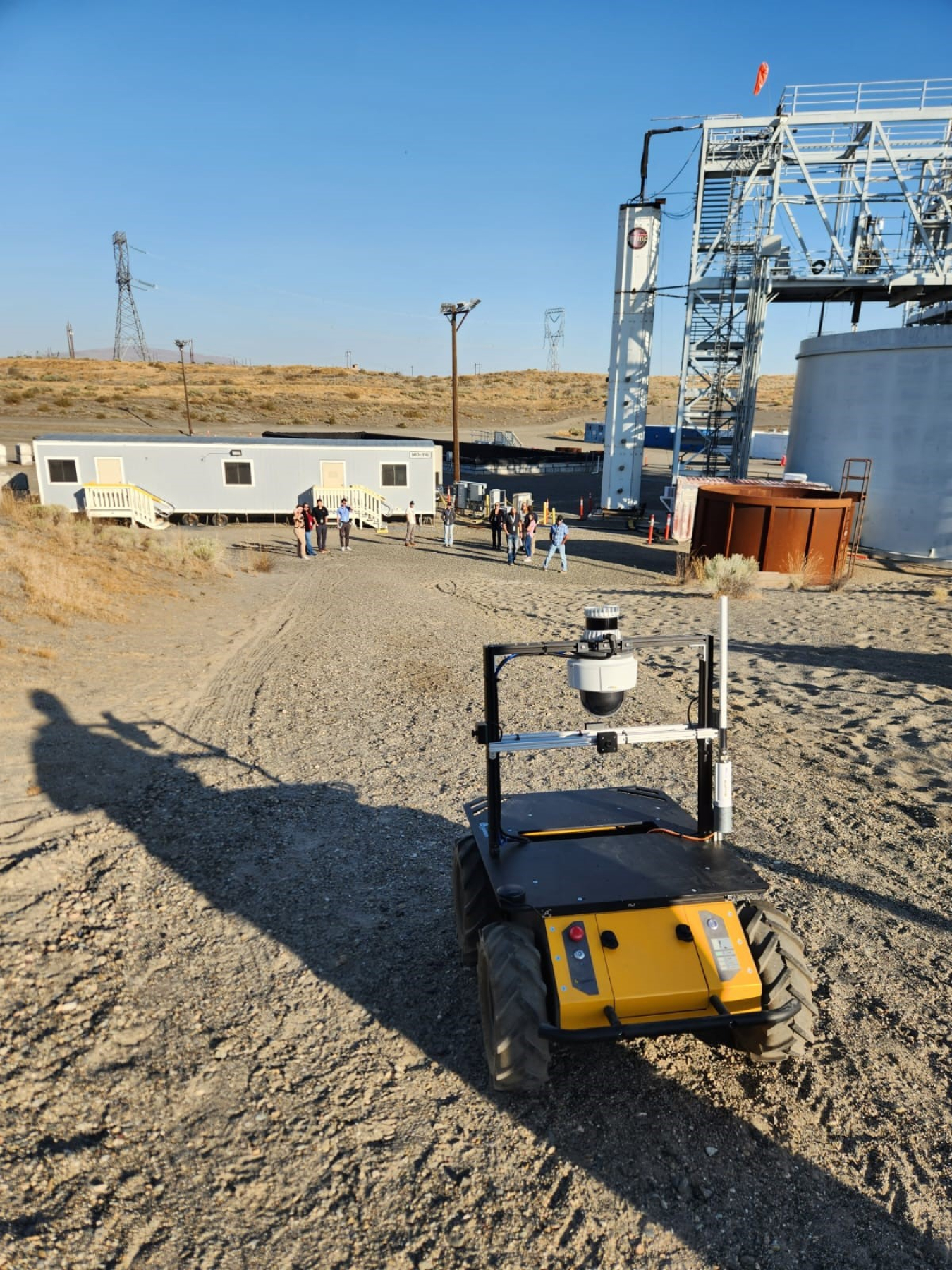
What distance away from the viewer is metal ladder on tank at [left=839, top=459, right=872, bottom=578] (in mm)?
22266

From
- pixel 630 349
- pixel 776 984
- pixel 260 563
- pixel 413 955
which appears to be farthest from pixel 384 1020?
pixel 630 349

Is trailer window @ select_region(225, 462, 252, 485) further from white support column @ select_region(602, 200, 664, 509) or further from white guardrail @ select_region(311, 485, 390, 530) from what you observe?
white support column @ select_region(602, 200, 664, 509)

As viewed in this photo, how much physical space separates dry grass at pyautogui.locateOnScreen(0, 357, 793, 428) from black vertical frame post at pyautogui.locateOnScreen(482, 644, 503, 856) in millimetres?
64873

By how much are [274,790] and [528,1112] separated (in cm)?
443

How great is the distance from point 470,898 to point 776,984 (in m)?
1.74

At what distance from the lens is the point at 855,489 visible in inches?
1021

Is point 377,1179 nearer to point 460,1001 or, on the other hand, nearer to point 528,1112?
point 528,1112

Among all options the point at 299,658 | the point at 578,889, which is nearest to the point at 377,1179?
the point at 578,889

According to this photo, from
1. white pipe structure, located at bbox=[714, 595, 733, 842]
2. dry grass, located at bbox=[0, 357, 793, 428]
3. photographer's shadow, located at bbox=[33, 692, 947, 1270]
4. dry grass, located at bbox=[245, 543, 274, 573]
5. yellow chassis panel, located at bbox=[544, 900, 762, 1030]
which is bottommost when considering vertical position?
dry grass, located at bbox=[245, 543, 274, 573]

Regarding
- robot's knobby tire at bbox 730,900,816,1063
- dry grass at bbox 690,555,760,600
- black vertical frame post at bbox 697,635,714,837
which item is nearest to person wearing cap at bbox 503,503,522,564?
dry grass at bbox 690,555,760,600

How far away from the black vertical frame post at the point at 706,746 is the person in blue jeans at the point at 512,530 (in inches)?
673

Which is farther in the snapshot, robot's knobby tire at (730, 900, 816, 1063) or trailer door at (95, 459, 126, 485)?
trailer door at (95, 459, 126, 485)

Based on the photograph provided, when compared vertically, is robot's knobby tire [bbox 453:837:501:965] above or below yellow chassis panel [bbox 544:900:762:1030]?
below

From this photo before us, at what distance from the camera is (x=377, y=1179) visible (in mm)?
3645
